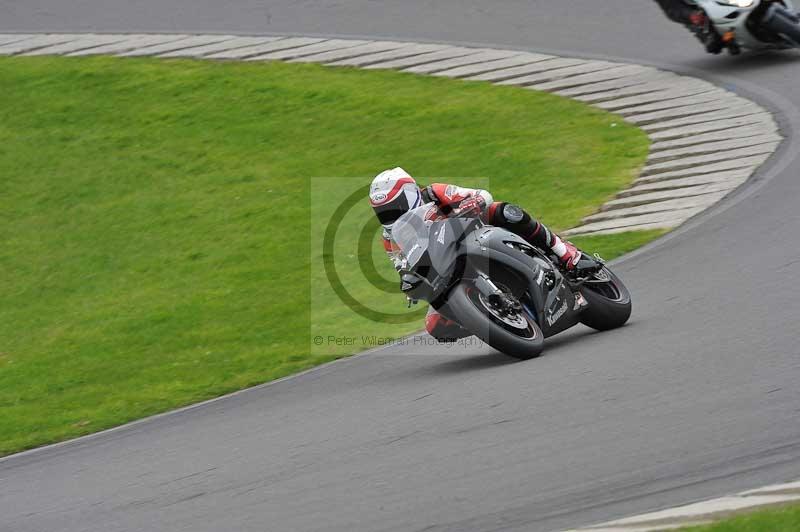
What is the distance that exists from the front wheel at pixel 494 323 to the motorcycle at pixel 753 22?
28.8 ft

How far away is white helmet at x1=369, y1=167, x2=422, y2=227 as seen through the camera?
8273mm

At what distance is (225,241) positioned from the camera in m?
13.9

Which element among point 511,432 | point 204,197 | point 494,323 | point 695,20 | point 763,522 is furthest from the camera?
point 695,20

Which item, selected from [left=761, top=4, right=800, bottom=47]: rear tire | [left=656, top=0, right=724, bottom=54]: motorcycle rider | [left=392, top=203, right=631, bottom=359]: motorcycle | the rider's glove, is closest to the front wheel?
[left=392, top=203, right=631, bottom=359]: motorcycle

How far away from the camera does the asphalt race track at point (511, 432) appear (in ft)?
18.9

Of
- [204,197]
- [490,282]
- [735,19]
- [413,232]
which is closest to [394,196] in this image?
[413,232]

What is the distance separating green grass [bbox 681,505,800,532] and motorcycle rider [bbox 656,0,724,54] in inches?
474

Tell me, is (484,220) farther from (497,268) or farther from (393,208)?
(393,208)

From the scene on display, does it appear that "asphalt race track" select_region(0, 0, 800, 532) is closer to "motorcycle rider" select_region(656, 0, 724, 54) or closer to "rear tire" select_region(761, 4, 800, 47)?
"rear tire" select_region(761, 4, 800, 47)

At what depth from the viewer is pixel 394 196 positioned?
8.26 m

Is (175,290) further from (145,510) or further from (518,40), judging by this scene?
(518,40)

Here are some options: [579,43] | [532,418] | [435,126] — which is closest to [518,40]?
[579,43]

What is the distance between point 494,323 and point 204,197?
7968 millimetres

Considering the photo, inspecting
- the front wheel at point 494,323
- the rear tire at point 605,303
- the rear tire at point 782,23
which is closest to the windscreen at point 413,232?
the front wheel at point 494,323
